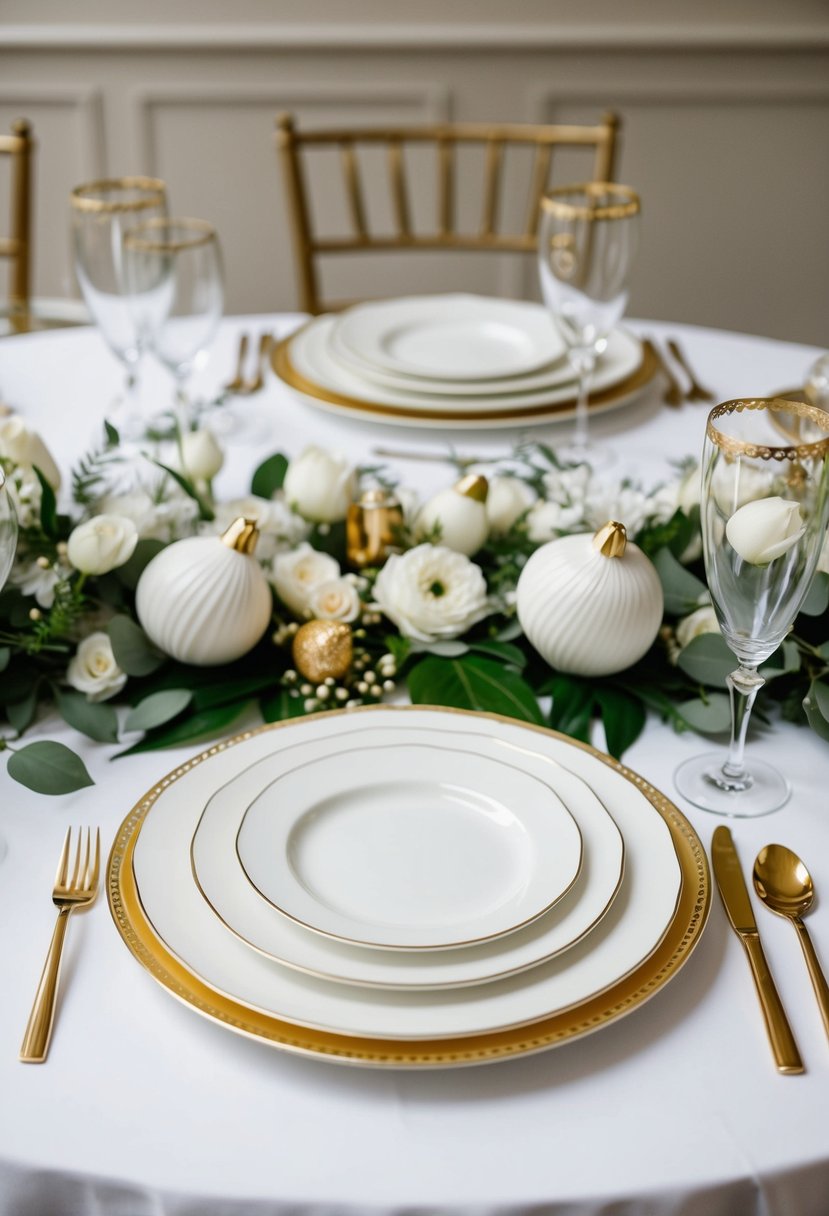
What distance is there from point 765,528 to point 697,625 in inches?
8.1

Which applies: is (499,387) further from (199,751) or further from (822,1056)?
(822,1056)

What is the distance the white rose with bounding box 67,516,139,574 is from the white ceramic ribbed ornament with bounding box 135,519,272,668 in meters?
0.03

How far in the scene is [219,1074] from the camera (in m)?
0.53

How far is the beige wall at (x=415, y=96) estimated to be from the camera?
272 cm

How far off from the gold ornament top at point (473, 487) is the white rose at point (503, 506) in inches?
1.4

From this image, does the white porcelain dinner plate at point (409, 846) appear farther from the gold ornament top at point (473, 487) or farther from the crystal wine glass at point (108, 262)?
the crystal wine glass at point (108, 262)

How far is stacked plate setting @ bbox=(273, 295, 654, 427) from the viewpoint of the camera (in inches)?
47.8

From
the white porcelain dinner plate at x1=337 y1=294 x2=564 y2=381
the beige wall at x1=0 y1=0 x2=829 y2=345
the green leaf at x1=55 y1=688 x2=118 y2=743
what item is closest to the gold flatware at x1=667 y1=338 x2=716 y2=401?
the white porcelain dinner plate at x1=337 y1=294 x2=564 y2=381

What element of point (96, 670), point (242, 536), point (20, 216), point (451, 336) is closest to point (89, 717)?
point (96, 670)

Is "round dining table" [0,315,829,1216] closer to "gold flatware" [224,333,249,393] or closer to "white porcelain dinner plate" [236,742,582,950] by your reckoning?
"white porcelain dinner plate" [236,742,582,950]

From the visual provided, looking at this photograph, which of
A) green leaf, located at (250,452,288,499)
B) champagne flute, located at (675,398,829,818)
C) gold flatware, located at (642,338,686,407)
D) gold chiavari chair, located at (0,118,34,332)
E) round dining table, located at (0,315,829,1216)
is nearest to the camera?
round dining table, located at (0,315,829,1216)

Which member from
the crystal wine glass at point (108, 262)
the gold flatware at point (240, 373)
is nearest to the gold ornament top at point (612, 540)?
the crystal wine glass at point (108, 262)

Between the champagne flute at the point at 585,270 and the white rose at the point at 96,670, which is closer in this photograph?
the white rose at the point at 96,670

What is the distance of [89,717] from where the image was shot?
0.77 m
